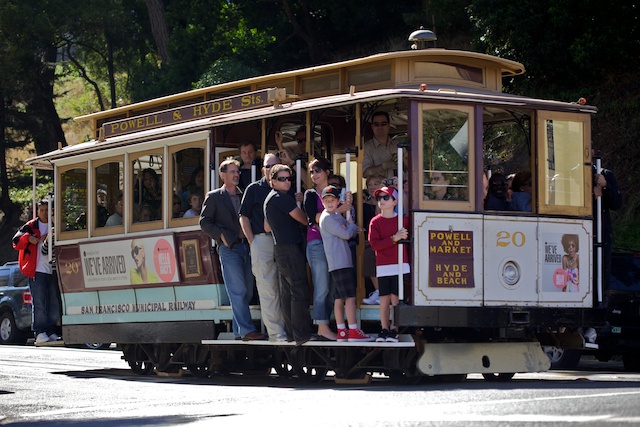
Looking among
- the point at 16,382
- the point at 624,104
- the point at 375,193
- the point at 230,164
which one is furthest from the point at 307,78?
the point at 624,104

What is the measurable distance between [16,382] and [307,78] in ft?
16.0

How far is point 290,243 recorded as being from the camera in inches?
529

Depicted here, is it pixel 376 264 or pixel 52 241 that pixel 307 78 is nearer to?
pixel 376 264

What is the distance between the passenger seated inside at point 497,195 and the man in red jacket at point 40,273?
7135 mm

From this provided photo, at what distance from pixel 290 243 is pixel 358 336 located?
1305mm

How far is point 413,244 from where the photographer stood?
12664mm

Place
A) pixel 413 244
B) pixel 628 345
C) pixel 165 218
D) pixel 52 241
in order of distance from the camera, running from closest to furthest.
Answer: pixel 413 244 < pixel 165 218 < pixel 628 345 < pixel 52 241

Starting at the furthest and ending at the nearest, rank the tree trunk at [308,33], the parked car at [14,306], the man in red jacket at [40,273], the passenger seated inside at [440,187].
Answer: the tree trunk at [308,33] → the parked car at [14,306] → the man in red jacket at [40,273] → the passenger seated inside at [440,187]

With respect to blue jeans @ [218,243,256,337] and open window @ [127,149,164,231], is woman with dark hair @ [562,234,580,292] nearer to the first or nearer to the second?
blue jeans @ [218,243,256,337]

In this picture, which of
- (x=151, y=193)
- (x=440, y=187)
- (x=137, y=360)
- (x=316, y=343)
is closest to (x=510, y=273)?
(x=440, y=187)

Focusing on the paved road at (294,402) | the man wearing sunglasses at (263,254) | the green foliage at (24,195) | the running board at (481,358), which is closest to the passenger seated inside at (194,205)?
the man wearing sunglasses at (263,254)

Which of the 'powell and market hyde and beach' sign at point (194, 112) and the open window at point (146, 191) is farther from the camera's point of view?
the open window at point (146, 191)

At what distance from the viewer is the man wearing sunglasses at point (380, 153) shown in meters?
14.0

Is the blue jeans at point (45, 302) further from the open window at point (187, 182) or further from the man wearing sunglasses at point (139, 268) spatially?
the open window at point (187, 182)
